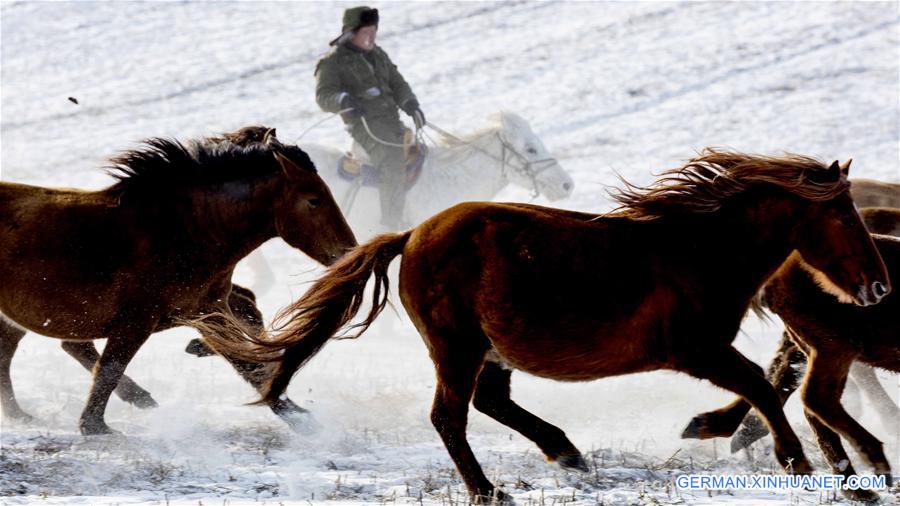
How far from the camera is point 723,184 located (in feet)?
17.5

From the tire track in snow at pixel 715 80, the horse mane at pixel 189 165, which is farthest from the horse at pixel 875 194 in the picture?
the tire track in snow at pixel 715 80

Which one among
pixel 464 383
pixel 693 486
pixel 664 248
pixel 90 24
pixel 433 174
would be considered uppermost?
pixel 90 24

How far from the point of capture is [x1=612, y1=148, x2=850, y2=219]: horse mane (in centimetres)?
524

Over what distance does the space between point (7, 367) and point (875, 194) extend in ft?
20.4

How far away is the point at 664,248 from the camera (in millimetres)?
5078

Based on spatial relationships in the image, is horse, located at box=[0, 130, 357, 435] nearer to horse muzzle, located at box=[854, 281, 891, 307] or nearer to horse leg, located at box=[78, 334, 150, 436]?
horse leg, located at box=[78, 334, 150, 436]

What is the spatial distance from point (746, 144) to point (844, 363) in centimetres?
1325

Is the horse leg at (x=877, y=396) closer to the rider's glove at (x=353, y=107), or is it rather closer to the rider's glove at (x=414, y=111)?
the rider's glove at (x=414, y=111)

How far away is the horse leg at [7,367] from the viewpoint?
7156 mm

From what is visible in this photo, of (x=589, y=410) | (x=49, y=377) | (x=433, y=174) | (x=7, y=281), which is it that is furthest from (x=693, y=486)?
(x=433, y=174)

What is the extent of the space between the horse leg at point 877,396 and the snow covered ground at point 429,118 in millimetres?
285

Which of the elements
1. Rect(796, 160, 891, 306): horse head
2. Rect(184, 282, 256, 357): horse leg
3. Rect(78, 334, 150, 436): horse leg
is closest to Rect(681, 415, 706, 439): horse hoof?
Rect(796, 160, 891, 306): horse head

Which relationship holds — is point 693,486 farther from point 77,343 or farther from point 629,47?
point 629,47

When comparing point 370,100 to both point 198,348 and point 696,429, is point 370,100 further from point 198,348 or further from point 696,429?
point 696,429
